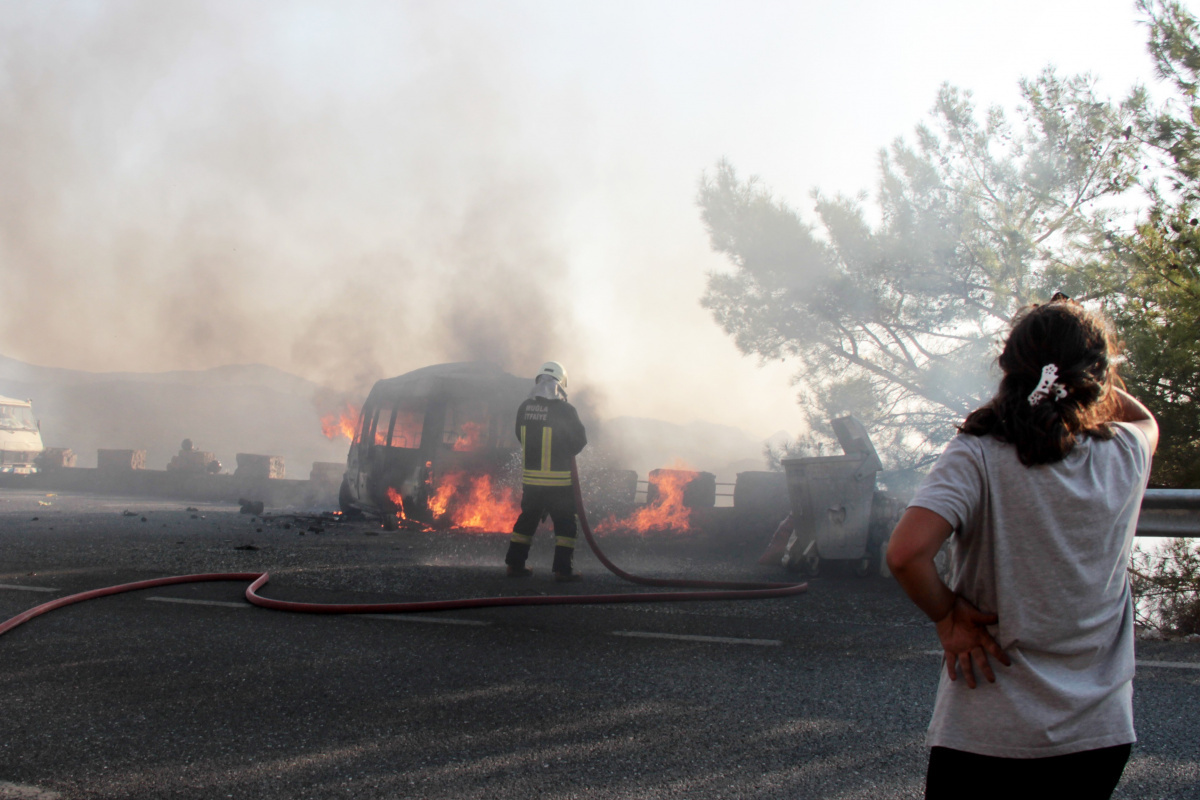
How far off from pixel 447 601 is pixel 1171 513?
4.64 meters

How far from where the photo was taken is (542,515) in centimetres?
705

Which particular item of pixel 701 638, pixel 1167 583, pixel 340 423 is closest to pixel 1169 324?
pixel 1167 583

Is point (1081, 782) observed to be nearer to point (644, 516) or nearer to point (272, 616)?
point (272, 616)

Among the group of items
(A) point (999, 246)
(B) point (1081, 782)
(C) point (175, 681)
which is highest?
(A) point (999, 246)

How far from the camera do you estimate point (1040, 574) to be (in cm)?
142

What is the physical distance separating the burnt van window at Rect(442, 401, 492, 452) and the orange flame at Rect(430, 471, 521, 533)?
48cm

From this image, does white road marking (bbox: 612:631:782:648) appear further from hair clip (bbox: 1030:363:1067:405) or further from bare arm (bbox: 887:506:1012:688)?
hair clip (bbox: 1030:363:1067:405)

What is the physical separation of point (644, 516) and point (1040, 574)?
10.1 meters

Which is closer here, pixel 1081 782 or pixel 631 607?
pixel 1081 782

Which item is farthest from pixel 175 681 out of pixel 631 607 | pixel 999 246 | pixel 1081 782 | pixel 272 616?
pixel 999 246

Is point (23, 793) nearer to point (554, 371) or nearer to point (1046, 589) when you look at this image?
point (1046, 589)

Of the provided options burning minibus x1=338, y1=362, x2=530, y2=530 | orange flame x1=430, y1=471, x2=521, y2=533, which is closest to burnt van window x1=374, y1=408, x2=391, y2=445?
burning minibus x1=338, y1=362, x2=530, y2=530

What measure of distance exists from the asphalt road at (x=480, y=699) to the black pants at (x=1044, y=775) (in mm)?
1153

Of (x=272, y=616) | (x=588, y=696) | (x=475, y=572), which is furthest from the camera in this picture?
(x=475, y=572)
